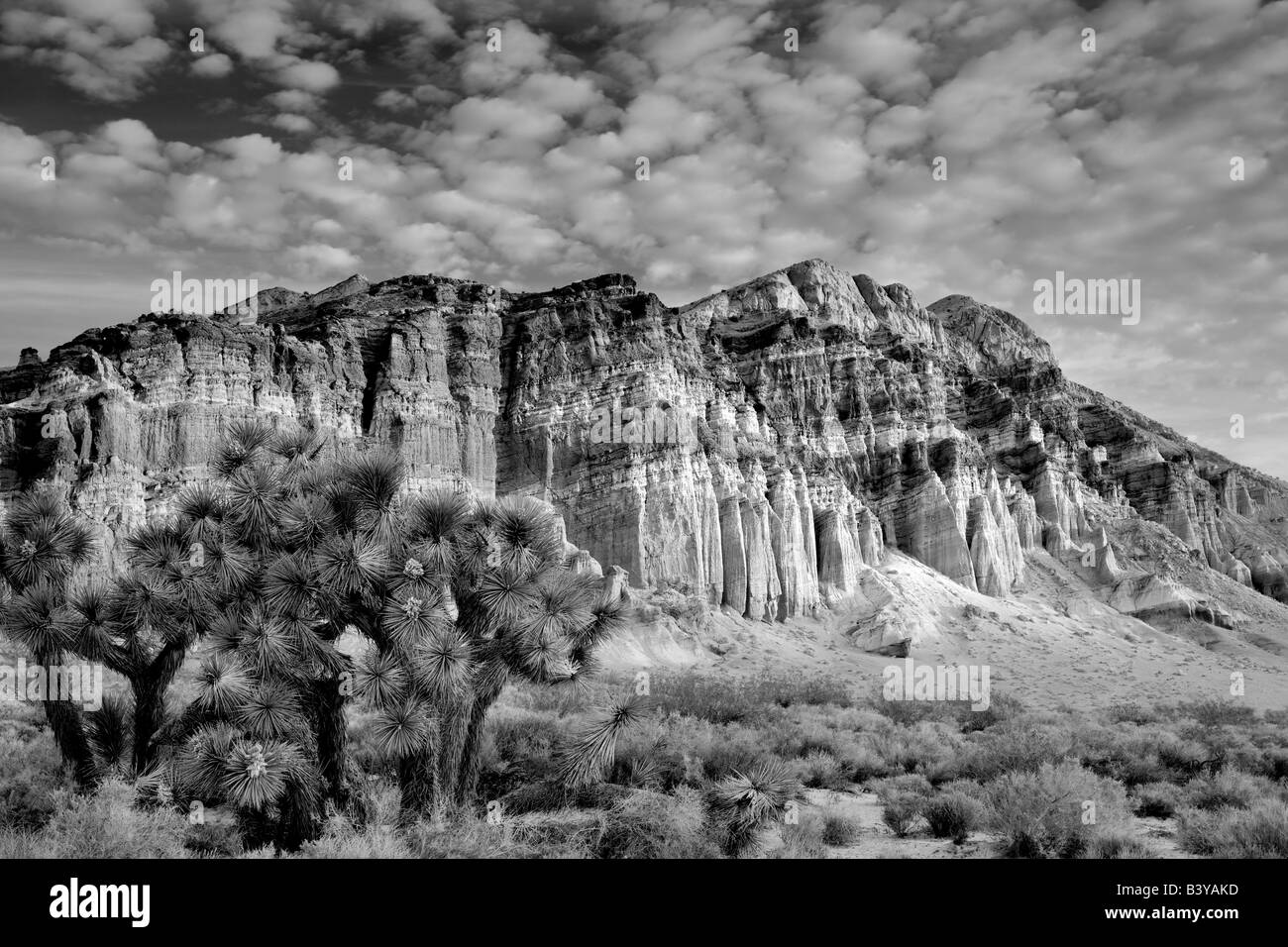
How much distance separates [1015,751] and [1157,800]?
3041mm

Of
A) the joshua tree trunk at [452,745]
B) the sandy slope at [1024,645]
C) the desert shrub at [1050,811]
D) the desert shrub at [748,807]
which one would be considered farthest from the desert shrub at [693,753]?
the sandy slope at [1024,645]

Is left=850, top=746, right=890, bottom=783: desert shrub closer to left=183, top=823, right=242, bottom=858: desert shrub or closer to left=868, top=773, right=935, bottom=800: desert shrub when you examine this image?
left=868, top=773, right=935, bottom=800: desert shrub

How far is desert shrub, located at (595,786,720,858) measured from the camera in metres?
12.1

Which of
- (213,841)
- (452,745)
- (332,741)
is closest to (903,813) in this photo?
(452,745)

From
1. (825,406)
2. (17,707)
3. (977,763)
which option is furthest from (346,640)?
(825,406)

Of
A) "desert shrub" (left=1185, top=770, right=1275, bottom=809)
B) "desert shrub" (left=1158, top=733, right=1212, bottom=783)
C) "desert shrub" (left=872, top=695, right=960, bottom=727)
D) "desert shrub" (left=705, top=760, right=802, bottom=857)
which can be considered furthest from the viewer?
"desert shrub" (left=872, top=695, right=960, bottom=727)

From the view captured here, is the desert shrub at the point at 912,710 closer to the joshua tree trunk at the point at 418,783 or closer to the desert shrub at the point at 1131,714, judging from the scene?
the desert shrub at the point at 1131,714

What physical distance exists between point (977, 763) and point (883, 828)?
4.00 meters

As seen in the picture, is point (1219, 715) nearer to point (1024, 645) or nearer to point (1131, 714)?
point (1131, 714)

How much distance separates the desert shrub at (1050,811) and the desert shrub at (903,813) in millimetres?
1179

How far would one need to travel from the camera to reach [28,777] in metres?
15.8

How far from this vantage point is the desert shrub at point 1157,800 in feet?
49.8

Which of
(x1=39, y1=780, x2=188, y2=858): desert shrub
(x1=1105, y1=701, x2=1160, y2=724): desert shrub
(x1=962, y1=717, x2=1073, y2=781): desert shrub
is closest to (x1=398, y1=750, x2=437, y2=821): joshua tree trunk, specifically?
(x1=39, y1=780, x2=188, y2=858): desert shrub

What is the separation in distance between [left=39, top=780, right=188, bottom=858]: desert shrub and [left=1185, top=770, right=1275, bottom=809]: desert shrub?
→ 15.7 meters
